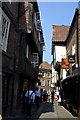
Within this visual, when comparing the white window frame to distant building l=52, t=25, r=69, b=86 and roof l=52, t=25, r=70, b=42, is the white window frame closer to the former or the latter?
distant building l=52, t=25, r=69, b=86

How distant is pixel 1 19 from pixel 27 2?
6.35 m

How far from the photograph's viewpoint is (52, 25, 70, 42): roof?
51069 mm

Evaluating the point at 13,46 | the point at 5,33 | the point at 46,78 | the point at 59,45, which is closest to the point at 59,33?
the point at 59,45

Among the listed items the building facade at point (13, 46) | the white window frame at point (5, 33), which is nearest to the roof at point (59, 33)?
the building facade at point (13, 46)

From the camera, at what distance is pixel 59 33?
5381 cm

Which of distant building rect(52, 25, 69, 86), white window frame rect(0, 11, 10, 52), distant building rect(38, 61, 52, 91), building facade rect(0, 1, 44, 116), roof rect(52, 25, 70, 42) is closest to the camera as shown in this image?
white window frame rect(0, 11, 10, 52)

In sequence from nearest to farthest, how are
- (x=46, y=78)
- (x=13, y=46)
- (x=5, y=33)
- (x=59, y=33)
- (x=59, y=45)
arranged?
(x=5, y=33) < (x=13, y=46) < (x=59, y=45) < (x=59, y=33) < (x=46, y=78)

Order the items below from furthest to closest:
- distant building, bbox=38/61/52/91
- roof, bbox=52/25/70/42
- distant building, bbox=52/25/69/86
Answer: distant building, bbox=38/61/52/91, roof, bbox=52/25/70/42, distant building, bbox=52/25/69/86

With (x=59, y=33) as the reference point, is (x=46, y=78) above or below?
below

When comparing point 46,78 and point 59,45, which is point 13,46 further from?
point 46,78

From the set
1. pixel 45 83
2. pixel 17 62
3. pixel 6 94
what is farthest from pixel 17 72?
pixel 45 83

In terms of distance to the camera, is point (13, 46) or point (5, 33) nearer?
point (5, 33)

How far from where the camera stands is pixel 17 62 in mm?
21000

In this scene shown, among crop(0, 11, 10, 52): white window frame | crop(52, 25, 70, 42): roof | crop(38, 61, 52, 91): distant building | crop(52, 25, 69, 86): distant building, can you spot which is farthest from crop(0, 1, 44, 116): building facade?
crop(38, 61, 52, 91): distant building
